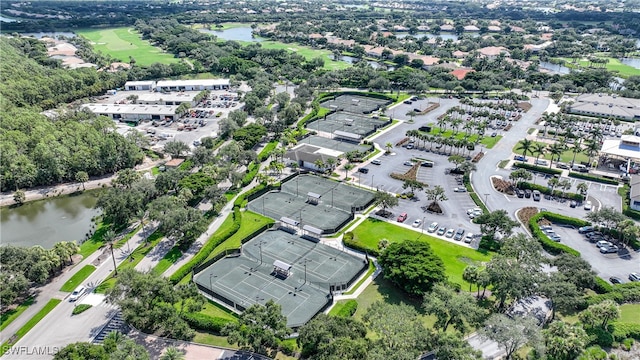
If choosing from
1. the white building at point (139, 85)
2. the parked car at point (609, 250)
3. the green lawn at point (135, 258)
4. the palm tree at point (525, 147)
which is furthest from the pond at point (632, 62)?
the green lawn at point (135, 258)

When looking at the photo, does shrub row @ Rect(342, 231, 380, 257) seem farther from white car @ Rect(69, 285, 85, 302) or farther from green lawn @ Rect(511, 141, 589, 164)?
green lawn @ Rect(511, 141, 589, 164)

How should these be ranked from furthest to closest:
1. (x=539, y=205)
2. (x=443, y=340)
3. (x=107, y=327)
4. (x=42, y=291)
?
(x=539, y=205) → (x=42, y=291) → (x=107, y=327) → (x=443, y=340)

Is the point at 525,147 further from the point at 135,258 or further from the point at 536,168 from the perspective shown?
the point at 135,258

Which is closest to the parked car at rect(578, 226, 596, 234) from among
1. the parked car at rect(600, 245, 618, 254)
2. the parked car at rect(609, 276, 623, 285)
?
the parked car at rect(600, 245, 618, 254)

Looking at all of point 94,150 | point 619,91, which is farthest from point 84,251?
point 619,91

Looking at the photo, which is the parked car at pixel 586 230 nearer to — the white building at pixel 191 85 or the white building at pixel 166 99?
the white building at pixel 166 99

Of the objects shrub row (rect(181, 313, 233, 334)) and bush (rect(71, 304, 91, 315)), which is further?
bush (rect(71, 304, 91, 315))

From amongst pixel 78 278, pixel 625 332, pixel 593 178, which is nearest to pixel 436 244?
pixel 625 332

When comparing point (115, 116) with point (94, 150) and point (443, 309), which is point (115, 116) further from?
point (443, 309)
